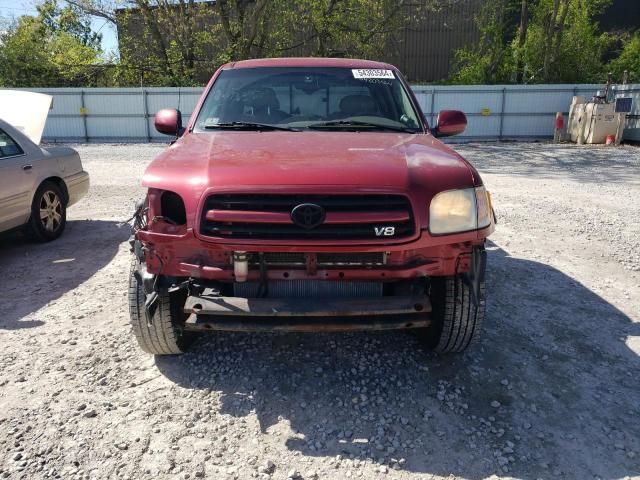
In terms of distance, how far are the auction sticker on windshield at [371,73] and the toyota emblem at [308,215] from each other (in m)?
2.11

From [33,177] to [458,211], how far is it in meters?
4.98

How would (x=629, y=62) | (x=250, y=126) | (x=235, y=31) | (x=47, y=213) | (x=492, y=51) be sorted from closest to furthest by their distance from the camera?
(x=250, y=126) → (x=47, y=213) → (x=235, y=31) → (x=629, y=62) → (x=492, y=51)

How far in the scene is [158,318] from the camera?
2961mm

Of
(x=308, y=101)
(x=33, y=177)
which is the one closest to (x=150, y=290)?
(x=308, y=101)

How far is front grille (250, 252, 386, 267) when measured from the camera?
105 inches

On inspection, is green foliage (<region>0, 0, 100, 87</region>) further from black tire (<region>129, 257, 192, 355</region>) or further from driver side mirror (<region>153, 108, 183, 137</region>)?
black tire (<region>129, 257, 192, 355</region>)

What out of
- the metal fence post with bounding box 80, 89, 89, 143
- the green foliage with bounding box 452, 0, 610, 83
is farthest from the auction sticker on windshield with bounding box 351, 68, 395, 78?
the green foliage with bounding box 452, 0, 610, 83

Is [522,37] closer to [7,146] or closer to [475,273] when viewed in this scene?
[7,146]

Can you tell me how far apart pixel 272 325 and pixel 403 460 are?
0.94 m

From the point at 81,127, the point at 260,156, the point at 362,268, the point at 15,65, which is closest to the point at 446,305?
the point at 362,268

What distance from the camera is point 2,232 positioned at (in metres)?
5.30

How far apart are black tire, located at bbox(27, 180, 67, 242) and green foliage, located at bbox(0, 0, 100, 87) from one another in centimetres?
1829

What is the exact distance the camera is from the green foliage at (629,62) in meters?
21.6

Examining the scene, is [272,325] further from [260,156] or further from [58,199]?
[58,199]
